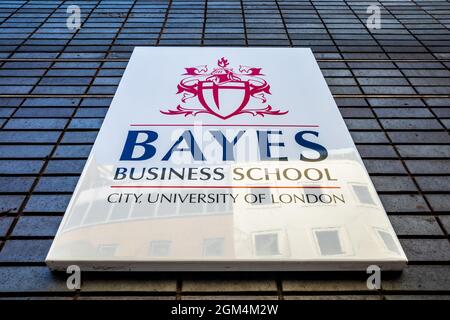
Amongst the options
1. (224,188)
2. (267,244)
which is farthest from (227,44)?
(267,244)

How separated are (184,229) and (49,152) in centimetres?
126

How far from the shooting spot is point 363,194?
78.5 inches

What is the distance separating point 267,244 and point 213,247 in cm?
25

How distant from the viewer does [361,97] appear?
9.93 ft

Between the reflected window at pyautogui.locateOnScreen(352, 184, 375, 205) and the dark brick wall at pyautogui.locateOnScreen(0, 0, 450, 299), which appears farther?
the reflected window at pyautogui.locateOnScreen(352, 184, 375, 205)

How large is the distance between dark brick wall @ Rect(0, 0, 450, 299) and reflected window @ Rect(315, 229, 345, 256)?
12 centimetres

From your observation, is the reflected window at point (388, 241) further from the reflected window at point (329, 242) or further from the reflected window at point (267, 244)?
the reflected window at point (267, 244)

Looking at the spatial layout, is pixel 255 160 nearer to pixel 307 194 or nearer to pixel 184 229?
pixel 307 194

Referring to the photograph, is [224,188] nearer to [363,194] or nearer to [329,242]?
[329,242]

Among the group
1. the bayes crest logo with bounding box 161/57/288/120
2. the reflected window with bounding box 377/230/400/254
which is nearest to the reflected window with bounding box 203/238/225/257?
the reflected window with bounding box 377/230/400/254

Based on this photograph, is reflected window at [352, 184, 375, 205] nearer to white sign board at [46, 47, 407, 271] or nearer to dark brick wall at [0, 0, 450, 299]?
white sign board at [46, 47, 407, 271]

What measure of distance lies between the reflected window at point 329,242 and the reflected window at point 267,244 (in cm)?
20

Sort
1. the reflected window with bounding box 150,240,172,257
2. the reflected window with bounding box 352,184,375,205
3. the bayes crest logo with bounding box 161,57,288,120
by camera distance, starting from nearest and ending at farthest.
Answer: the reflected window with bounding box 150,240,172,257 → the reflected window with bounding box 352,184,375,205 → the bayes crest logo with bounding box 161,57,288,120

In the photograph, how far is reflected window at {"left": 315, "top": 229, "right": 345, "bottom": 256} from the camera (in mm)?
1701
